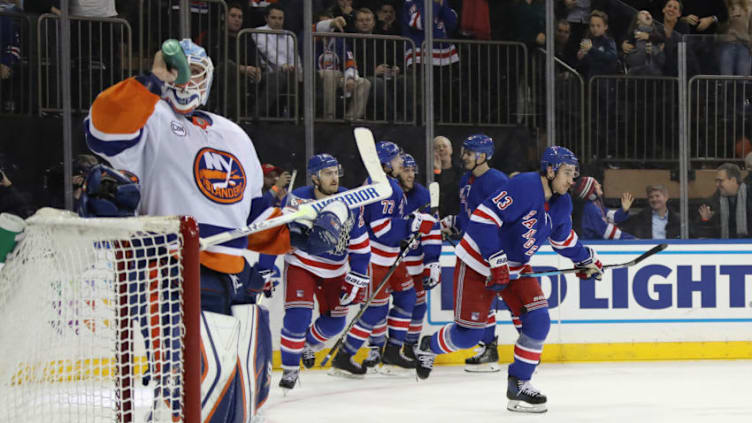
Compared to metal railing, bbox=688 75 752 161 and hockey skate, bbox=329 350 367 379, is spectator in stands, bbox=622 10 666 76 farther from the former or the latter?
hockey skate, bbox=329 350 367 379

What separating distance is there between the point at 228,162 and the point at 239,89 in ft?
12.8

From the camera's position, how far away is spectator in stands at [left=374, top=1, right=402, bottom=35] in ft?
21.9

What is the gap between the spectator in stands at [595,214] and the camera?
21.0 ft

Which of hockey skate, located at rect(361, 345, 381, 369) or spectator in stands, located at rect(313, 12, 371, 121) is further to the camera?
spectator in stands, located at rect(313, 12, 371, 121)

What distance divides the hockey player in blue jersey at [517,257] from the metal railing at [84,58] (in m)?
2.52

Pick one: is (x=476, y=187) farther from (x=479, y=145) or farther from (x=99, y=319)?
(x=99, y=319)

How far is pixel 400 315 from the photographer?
5.95 metres

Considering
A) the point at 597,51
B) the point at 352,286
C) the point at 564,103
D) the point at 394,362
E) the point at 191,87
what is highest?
the point at 597,51

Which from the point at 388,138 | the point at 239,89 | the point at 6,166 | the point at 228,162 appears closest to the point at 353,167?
the point at 388,138

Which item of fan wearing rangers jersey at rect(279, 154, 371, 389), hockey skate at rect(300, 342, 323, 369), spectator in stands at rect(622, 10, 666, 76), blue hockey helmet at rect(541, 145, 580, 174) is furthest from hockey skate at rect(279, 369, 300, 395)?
spectator in stands at rect(622, 10, 666, 76)

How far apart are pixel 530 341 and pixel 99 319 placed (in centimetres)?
258

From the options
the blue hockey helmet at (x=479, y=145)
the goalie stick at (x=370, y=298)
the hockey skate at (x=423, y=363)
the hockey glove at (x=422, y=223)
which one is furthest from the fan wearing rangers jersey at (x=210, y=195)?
the blue hockey helmet at (x=479, y=145)

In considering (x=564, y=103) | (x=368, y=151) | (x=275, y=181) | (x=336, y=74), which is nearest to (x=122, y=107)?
(x=368, y=151)

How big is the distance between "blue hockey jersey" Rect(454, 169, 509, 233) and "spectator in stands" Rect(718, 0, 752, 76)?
178 centimetres
